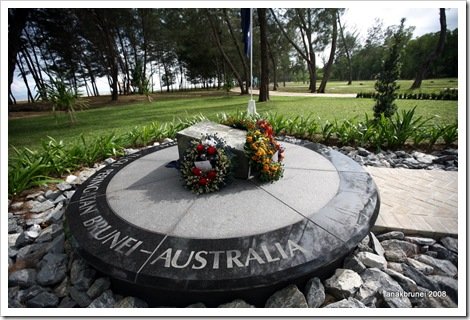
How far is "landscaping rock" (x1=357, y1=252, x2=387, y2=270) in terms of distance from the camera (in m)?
2.11

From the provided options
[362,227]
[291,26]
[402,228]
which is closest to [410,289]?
[362,227]

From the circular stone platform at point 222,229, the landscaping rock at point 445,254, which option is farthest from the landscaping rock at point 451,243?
the circular stone platform at point 222,229

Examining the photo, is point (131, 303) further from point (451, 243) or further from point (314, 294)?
point (451, 243)

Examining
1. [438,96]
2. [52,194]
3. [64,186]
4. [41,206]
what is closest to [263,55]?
[438,96]

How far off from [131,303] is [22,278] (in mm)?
1116

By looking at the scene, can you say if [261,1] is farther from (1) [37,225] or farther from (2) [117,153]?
(1) [37,225]

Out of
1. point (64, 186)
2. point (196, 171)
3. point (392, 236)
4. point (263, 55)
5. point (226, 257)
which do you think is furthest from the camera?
point (263, 55)

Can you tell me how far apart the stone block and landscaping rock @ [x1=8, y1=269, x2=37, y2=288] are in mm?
1899

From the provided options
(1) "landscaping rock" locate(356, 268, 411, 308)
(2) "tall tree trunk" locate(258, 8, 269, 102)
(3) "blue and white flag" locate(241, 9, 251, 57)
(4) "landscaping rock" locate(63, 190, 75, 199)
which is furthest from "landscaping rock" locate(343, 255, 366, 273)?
(2) "tall tree trunk" locate(258, 8, 269, 102)

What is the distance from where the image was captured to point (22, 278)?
2.14 metres

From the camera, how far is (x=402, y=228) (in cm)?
251

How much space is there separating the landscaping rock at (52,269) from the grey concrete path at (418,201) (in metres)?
3.03

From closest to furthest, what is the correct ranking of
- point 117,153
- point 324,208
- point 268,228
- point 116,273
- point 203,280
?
point 203,280
point 116,273
point 268,228
point 324,208
point 117,153

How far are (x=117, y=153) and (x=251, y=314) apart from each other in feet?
14.2
